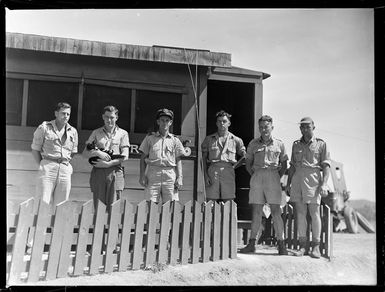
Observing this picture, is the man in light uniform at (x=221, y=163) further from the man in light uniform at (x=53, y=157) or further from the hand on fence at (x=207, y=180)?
the man in light uniform at (x=53, y=157)

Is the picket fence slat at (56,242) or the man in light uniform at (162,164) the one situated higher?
the man in light uniform at (162,164)

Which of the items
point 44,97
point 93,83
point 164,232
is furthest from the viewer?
point 93,83

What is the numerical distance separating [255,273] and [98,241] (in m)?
1.73

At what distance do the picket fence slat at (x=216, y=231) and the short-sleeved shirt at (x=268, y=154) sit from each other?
79 centimetres

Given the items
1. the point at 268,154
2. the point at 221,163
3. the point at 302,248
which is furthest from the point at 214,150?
the point at 302,248

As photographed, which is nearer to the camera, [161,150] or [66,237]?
[66,237]

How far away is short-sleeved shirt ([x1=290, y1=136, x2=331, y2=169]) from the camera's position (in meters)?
5.41

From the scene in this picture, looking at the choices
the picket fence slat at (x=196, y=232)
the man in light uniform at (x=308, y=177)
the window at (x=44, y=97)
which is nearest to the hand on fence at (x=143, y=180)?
the picket fence slat at (x=196, y=232)

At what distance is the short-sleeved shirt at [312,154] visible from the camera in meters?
5.41

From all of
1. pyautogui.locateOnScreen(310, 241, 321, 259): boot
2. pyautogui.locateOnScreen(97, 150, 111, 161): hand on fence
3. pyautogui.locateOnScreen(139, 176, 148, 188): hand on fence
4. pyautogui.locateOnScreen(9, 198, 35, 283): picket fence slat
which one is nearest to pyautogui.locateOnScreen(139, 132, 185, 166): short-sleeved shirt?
pyautogui.locateOnScreen(139, 176, 148, 188): hand on fence

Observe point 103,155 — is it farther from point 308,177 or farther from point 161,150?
point 308,177

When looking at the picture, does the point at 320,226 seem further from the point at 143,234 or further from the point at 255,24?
the point at 255,24

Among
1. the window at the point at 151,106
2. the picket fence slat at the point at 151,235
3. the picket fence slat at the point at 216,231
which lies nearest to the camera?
the picket fence slat at the point at 151,235

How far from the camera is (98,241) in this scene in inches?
173
